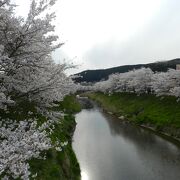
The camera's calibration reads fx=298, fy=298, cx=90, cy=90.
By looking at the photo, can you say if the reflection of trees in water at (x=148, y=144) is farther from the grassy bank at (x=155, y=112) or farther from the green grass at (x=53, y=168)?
the green grass at (x=53, y=168)

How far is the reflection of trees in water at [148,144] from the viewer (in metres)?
35.7

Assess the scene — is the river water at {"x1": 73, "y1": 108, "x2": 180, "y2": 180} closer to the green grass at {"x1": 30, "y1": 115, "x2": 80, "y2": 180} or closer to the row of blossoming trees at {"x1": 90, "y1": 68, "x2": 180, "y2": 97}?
the green grass at {"x1": 30, "y1": 115, "x2": 80, "y2": 180}

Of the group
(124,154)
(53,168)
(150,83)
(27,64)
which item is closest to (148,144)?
(124,154)

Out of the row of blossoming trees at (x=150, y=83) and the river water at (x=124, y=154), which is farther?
the row of blossoming trees at (x=150, y=83)

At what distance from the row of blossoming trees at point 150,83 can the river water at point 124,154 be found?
54.0 feet

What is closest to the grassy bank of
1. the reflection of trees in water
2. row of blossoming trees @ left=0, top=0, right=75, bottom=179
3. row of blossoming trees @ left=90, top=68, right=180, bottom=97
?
row of blossoming trees @ left=90, top=68, right=180, bottom=97

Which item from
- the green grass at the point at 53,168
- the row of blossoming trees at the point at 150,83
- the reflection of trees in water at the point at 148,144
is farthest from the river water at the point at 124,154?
the row of blossoming trees at the point at 150,83

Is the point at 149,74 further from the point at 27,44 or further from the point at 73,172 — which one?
the point at 27,44

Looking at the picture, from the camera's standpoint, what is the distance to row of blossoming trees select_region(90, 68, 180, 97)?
65.9 m

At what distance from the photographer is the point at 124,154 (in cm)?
3747

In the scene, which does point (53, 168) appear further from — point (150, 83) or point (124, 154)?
point (150, 83)

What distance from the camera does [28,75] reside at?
1361cm

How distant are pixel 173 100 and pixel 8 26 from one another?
184 feet

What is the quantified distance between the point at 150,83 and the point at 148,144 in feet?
134
